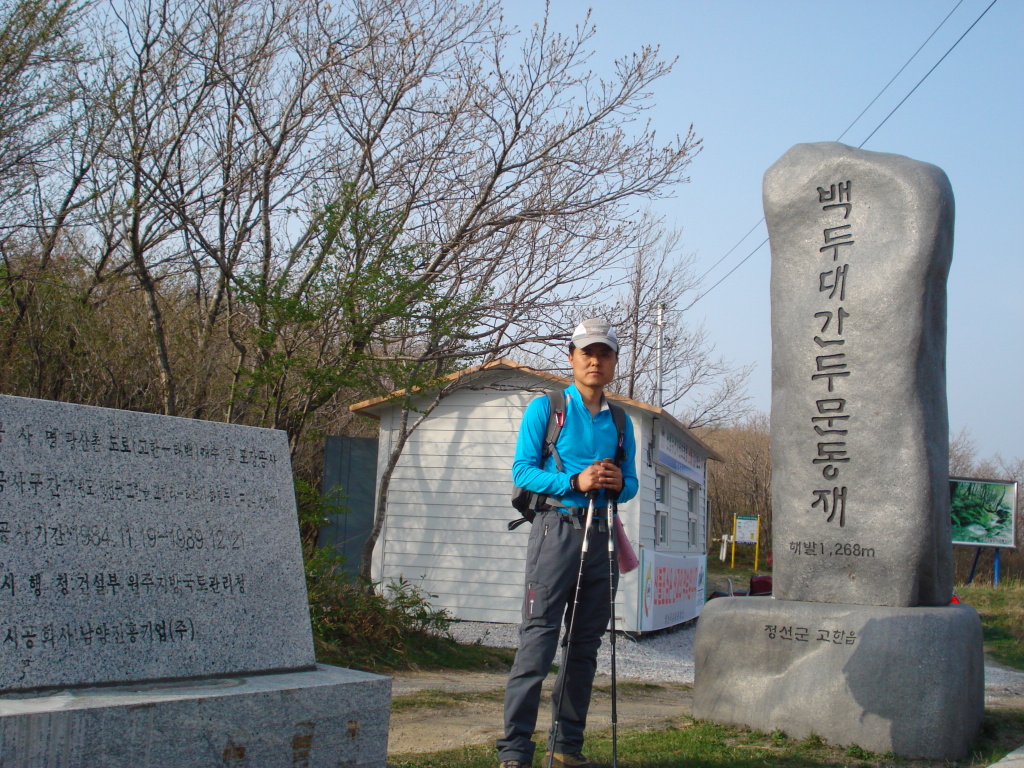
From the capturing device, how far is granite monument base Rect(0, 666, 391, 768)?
107 inches

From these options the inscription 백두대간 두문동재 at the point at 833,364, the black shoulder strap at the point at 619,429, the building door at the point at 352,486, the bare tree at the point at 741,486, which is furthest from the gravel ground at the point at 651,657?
the bare tree at the point at 741,486

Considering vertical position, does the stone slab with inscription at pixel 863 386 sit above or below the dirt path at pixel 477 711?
above

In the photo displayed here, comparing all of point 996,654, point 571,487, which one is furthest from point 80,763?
point 996,654

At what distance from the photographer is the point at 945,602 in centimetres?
563

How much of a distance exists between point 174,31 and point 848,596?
8608 mm

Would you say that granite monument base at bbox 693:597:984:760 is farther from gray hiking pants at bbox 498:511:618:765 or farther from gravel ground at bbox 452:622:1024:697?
gravel ground at bbox 452:622:1024:697

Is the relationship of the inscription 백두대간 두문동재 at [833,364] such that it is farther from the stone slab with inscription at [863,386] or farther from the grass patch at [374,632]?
the grass patch at [374,632]

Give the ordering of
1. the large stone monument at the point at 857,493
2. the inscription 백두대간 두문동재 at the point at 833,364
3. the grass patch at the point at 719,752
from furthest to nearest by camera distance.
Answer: the inscription 백두대간 두문동재 at the point at 833,364 < the large stone monument at the point at 857,493 < the grass patch at the point at 719,752

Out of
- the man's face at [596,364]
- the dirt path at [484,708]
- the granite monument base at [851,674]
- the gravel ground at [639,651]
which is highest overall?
the man's face at [596,364]

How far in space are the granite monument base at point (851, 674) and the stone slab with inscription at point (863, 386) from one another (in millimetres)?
293

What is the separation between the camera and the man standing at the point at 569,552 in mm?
3762

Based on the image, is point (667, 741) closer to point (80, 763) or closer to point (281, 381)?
point (80, 763)

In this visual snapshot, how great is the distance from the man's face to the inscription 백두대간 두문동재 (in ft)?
7.47

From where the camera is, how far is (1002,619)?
16.0 metres
